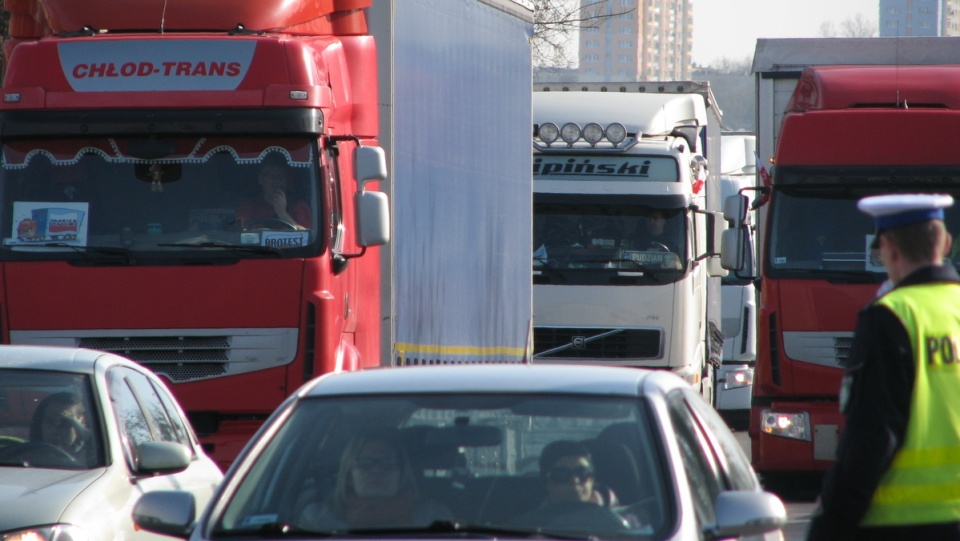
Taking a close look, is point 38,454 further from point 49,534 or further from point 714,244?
point 714,244

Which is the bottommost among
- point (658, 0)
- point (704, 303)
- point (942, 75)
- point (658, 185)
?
point (704, 303)

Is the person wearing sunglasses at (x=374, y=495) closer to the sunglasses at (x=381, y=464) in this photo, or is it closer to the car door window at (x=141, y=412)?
the sunglasses at (x=381, y=464)

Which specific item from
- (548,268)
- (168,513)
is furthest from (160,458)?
(548,268)

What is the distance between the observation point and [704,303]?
16672 mm

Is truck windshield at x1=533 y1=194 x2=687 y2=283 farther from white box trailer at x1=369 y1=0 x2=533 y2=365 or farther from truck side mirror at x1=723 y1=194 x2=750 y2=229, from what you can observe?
white box trailer at x1=369 y1=0 x2=533 y2=365

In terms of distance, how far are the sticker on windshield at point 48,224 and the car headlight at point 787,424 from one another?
5701 millimetres

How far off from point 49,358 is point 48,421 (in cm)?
35

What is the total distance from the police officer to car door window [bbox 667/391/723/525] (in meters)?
0.65

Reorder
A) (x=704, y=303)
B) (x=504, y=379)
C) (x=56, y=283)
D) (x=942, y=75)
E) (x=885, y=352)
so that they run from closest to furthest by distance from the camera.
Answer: (x=885, y=352) < (x=504, y=379) < (x=56, y=283) < (x=942, y=75) < (x=704, y=303)

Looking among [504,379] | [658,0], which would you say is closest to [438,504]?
[504,379]

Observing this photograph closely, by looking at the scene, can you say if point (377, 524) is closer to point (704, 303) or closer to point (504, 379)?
point (504, 379)

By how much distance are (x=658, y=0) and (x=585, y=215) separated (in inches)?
6472

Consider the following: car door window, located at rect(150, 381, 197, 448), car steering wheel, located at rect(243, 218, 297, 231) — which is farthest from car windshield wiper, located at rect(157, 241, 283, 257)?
car door window, located at rect(150, 381, 197, 448)

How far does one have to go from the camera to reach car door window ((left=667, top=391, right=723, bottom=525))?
470 cm
